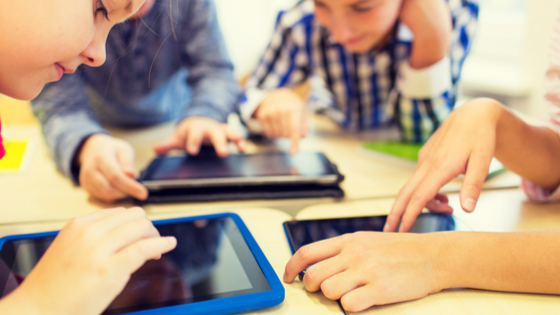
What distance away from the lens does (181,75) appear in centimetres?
110

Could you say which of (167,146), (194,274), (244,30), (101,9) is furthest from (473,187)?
(244,30)

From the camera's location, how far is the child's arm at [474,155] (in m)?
0.45

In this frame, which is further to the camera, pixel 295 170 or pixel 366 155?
pixel 366 155

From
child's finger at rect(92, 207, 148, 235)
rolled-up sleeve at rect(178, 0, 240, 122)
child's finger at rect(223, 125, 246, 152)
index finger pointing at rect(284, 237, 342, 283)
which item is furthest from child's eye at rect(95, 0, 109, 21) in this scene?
rolled-up sleeve at rect(178, 0, 240, 122)

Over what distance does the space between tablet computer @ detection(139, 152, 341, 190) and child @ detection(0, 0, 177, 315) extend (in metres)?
0.22

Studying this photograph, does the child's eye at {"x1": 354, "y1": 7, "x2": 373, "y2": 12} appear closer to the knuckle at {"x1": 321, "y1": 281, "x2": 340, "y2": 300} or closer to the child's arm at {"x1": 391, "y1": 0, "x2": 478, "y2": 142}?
the child's arm at {"x1": 391, "y1": 0, "x2": 478, "y2": 142}

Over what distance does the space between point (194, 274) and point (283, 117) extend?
0.49 m

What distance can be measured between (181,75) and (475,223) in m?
0.87

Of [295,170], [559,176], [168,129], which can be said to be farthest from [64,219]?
[559,176]

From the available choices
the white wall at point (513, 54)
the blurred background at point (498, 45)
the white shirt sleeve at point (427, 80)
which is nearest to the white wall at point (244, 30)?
the blurred background at point (498, 45)

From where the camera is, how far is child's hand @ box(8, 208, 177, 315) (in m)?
0.27

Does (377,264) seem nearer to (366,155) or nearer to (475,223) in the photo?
(475,223)

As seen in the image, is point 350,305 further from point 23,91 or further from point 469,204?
point 23,91

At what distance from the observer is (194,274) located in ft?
1.17
